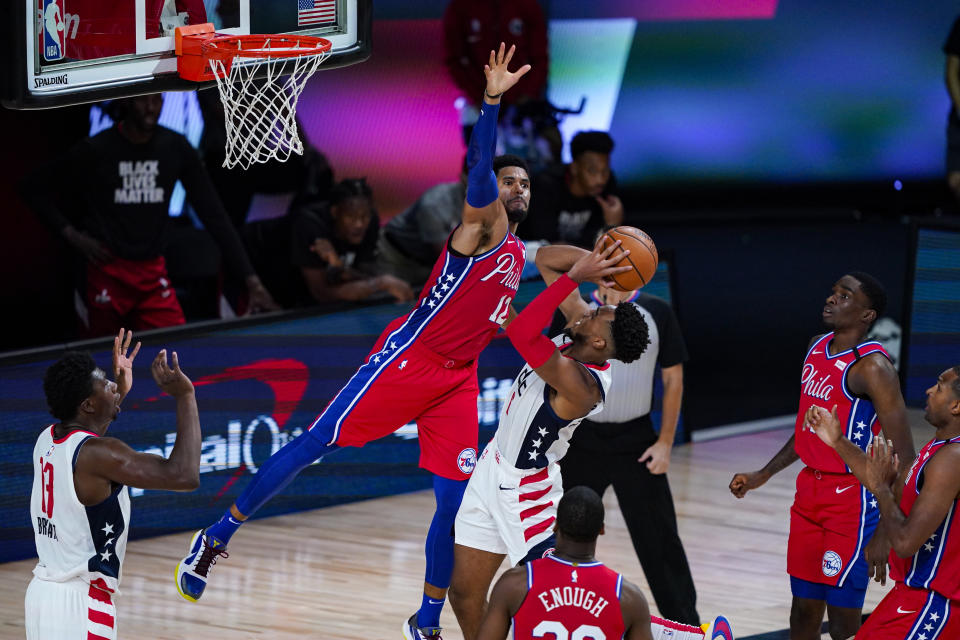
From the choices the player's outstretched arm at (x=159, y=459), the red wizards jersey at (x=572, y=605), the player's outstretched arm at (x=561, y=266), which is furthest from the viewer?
the player's outstretched arm at (x=561, y=266)

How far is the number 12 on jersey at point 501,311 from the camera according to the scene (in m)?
6.27

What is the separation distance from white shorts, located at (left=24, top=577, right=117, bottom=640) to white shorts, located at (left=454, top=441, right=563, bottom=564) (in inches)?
58.4

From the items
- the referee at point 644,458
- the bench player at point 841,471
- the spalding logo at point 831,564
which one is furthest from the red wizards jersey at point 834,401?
the referee at point 644,458

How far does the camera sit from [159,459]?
16.4ft

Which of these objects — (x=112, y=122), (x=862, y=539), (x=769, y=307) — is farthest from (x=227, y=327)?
(x=769, y=307)

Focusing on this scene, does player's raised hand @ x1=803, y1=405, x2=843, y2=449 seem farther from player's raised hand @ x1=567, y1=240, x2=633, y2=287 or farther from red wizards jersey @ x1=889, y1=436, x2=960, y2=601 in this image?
player's raised hand @ x1=567, y1=240, x2=633, y2=287

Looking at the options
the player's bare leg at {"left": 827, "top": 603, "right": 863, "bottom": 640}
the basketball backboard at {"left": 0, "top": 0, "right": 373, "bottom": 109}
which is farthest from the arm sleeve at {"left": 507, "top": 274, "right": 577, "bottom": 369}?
the basketball backboard at {"left": 0, "top": 0, "right": 373, "bottom": 109}

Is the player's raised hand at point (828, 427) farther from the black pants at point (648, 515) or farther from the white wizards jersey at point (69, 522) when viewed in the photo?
the white wizards jersey at point (69, 522)

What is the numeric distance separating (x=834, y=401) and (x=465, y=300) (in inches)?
61.7

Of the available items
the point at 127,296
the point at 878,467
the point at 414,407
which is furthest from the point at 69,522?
the point at 127,296

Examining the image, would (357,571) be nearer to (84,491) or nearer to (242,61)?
(242,61)

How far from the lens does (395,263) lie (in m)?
9.89

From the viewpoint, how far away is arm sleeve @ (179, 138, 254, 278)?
8.99 m

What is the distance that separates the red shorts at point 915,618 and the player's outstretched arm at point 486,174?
2.15 m
